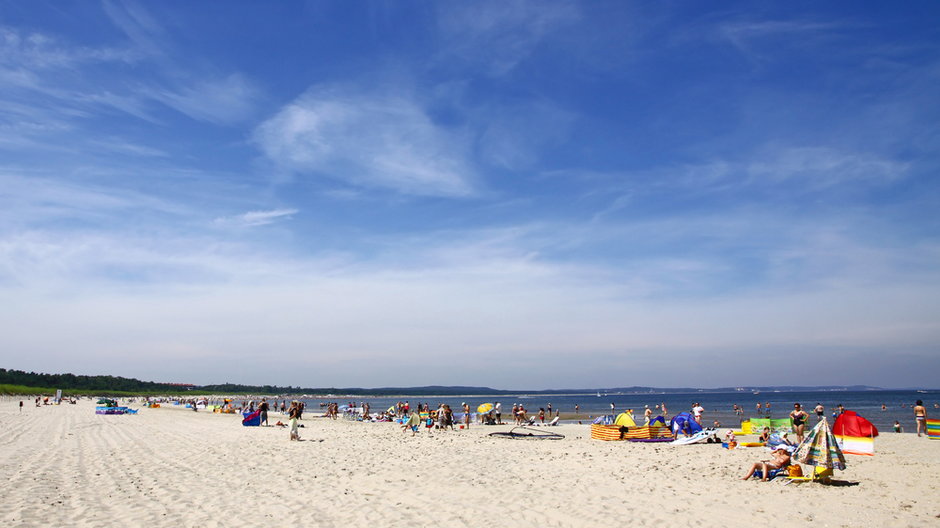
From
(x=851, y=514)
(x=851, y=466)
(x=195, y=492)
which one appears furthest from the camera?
(x=851, y=466)

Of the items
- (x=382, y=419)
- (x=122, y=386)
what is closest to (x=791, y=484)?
(x=382, y=419)

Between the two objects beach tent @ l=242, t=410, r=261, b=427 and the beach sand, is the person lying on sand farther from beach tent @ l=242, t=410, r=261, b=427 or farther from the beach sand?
beach tent @ l=242, t=410, r=261, b=427

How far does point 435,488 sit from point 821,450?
7660mm

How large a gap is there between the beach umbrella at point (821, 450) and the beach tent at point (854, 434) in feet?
5.89

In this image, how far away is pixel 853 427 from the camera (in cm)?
1301

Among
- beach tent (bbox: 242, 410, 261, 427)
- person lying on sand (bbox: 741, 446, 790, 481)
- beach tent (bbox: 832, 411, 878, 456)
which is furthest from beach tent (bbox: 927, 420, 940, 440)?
beach tent (bbox: 242, 410, 261, 427)

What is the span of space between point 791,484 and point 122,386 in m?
155

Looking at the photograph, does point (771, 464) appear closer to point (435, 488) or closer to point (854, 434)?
point (854, 434)

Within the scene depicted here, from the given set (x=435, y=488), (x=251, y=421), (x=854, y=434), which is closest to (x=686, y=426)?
Result: (x=854, y=434)

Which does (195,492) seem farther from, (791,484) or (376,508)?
(791,484)

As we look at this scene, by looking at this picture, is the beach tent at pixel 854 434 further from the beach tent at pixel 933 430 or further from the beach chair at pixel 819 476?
the beach tent at pixel 933 430

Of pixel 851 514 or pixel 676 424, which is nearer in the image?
pixel 851 514

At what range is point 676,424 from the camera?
67.9 ft

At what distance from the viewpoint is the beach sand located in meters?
8.46
